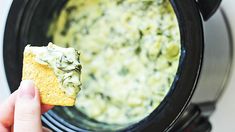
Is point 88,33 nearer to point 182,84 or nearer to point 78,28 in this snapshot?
point 78,28

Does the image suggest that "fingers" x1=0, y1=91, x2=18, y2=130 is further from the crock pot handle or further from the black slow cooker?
the crock pot handle

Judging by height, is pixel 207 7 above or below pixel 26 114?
above

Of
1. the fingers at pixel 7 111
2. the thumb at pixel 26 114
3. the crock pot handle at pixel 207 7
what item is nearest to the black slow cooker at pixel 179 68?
the crock pot handle at pixel 207 7

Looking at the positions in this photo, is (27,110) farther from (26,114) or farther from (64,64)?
(64,64)

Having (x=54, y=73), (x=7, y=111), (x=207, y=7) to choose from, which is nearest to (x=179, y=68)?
(x=207, y=7)

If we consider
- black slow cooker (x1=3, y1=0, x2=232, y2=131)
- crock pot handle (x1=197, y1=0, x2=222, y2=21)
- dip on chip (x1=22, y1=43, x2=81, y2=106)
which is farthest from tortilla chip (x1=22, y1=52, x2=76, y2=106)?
crock pot handle (x1=197, y1=0, x2=222, y2=21)
